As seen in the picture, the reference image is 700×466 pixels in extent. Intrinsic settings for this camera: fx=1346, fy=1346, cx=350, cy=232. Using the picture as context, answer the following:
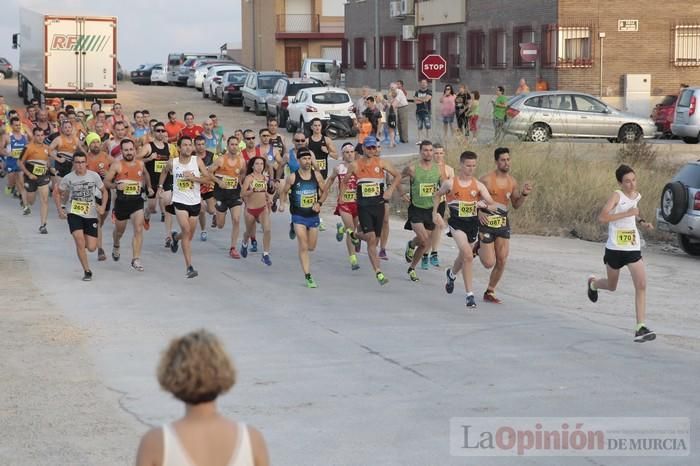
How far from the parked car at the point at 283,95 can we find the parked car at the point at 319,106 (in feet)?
4.27

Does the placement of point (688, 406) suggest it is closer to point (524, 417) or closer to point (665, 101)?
point (524, 417)

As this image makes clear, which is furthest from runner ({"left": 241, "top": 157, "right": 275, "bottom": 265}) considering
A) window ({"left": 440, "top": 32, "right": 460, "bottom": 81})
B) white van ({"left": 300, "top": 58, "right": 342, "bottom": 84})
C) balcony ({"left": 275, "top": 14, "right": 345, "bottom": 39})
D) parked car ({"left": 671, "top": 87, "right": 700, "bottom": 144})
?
balcony ({"left": 275, "top": 14, "right": 345, "bottom": 39})

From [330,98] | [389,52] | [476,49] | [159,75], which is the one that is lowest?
[330,98]

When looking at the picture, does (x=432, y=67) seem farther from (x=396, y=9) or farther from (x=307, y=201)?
(x=396, y=9)

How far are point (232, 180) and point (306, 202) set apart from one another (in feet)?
9.59

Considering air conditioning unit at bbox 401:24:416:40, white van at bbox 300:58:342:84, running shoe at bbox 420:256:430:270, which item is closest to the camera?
running shoe at bbox 420:256:430:270

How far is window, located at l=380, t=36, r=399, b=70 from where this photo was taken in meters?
61.8

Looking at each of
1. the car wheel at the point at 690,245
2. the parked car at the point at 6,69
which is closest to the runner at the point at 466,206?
the car wheel at the point at 690,245

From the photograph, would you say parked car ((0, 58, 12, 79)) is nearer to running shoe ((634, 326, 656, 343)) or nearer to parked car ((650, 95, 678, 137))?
parked car ((650, 95, 678, 137))

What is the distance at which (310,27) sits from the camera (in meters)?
75.5

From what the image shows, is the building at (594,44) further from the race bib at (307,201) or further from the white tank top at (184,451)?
the white tank top at (184,451)

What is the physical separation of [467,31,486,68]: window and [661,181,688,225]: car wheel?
103 feet

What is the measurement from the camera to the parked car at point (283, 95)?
41344 millimetres

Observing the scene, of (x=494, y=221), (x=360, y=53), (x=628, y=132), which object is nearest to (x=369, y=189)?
(x=494, y=221)
